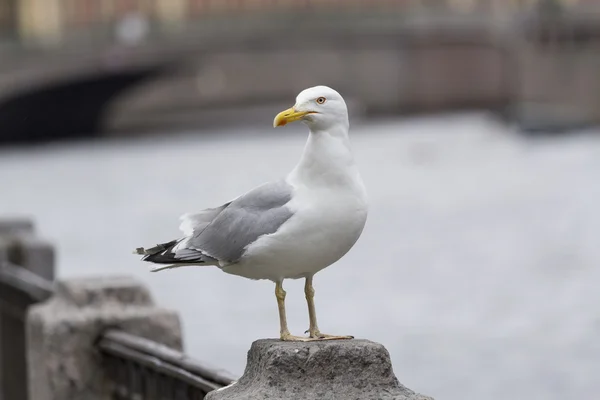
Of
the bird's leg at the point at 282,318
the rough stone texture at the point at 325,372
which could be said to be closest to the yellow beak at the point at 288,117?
the bird's leg at the point at 282,318

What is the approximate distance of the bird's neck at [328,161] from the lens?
3.81 m

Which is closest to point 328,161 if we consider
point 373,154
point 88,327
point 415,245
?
point 88,327

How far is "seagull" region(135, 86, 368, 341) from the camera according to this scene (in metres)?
3.79

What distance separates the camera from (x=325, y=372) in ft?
12.4

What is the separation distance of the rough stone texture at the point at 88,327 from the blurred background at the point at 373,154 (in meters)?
9.72

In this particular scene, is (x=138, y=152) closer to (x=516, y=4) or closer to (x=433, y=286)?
(x=516, y=4)

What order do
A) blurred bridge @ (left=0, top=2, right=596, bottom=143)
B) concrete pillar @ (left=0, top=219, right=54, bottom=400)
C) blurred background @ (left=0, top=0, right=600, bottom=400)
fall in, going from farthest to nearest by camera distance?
blurred bridge @ (left=0, top=2, right=596, bottom=143) → blurred background @ (left=0, top=0, right=600, bottom=400) → concrete pillar @ (left=0, top=219, right=54, bottom=400)

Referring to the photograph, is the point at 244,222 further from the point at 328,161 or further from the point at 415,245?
the point at 415,245

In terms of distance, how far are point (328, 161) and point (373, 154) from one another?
148 ft

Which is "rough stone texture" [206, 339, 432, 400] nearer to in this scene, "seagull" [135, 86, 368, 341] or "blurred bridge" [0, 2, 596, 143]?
"seagull" [135, 86, 368, 341]

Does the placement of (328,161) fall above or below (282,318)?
above

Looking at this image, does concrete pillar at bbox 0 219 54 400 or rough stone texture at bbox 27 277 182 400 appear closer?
rough stone texture at bbox 27 277 182 400

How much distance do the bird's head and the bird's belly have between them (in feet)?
0.65

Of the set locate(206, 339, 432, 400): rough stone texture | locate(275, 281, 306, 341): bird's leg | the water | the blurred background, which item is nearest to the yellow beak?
locate(275, 281, 306, 341): bird's leg
